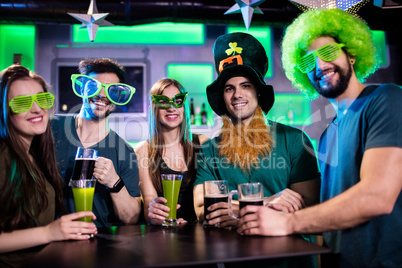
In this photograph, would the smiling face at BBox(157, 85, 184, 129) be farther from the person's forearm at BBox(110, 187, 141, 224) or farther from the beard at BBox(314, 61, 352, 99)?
the beard at BBox(314, 61, 352, 99)

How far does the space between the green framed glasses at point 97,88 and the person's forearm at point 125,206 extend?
67cm

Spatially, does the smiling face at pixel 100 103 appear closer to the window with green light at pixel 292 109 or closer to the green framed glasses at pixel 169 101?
the green framed glasses at pixel 169 101

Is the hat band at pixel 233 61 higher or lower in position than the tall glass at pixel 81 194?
higher

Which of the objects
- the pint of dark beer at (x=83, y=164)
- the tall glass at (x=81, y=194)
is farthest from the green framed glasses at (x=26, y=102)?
the tall glass at (x=81, y=194)

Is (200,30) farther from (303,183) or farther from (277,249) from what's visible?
(277,249)

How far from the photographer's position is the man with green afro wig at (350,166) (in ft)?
4.77

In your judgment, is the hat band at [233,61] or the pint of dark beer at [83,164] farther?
the hat band at [233,61]

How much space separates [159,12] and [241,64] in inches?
92.8

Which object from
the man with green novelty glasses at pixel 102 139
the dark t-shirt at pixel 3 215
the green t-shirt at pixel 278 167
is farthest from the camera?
the man with green novelty glasses at pixel 102 139

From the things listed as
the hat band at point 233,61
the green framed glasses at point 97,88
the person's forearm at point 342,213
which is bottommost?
the person's forearm at point 342,213

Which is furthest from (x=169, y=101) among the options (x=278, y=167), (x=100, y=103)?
(x=278, y=167)

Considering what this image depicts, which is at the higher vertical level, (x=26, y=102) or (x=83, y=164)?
(x=26, y=102)

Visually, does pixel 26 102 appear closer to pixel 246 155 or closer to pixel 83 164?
pixel 83 164

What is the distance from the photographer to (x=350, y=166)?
1.66 m
